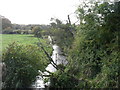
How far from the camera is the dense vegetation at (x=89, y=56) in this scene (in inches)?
88.8

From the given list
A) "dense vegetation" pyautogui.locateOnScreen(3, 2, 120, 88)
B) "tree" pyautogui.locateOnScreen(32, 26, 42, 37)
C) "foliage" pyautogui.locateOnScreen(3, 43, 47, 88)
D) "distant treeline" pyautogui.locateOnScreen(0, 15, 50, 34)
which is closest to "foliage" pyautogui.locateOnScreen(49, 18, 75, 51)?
"distant treeline" pyautogui.locateOnScreen(0, 15, 50, 34)

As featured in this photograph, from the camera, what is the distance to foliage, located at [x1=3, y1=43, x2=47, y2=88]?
8.16 feet

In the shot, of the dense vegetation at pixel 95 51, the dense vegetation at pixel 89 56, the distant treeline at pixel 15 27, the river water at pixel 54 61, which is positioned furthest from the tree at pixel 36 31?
the dense vegetation at pixel 95 51

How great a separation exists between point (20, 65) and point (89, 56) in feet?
4.07

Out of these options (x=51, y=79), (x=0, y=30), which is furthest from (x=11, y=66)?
(x=0, y=30)

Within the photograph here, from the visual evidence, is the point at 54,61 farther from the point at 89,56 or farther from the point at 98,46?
the point at 98,46

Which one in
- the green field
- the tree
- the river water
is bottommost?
the river water

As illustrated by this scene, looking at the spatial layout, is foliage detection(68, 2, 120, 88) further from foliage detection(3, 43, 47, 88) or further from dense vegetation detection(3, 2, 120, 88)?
foliage detection(3, 43, 47, 88)

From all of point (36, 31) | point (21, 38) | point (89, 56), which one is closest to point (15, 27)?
point (21, 38)

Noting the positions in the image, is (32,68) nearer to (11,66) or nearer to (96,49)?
(11,66)

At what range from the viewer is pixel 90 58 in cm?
263

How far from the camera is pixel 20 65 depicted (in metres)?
2.61

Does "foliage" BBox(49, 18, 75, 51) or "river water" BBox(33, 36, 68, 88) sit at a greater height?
"foliage" BBox(49, 18, 75, 51)

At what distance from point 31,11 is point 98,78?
2239 millimetres
